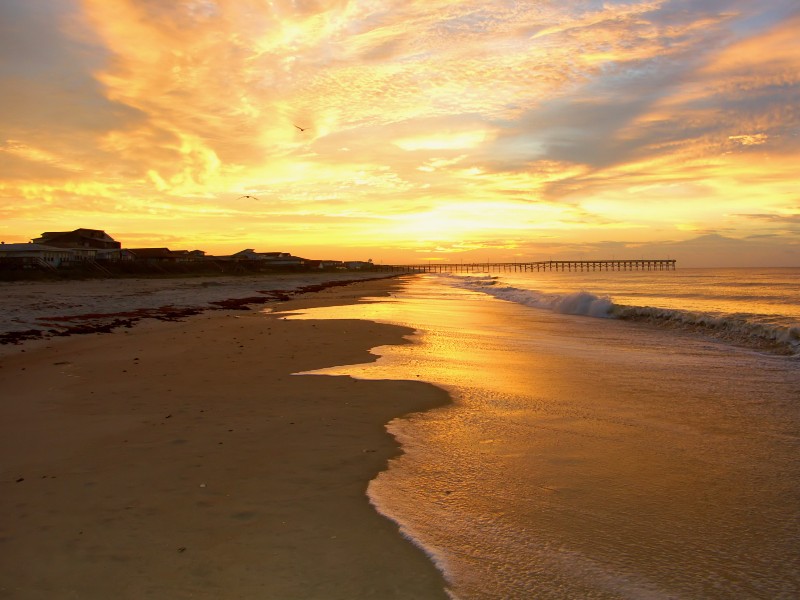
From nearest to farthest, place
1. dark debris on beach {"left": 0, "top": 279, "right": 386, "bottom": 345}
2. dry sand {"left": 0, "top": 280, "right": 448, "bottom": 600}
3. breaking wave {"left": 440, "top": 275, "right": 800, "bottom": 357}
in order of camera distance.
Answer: dry sand {"left": 0, "top": 280, "right": 448, "bottom": 600}, breaking wave {"left": 440, "top": 275, "right": 800, "bottom": 357}, dark debris on beach {"left": 0, "top": 279, "right": 386, "bottom": 345}

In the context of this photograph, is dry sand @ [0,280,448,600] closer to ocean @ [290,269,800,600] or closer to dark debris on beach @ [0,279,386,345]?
ocean @ [290,269,800,600]

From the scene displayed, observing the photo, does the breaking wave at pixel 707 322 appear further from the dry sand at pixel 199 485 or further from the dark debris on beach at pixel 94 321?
the dark debris on beach at pixel 94 321

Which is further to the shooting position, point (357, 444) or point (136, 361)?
point (136, 361)

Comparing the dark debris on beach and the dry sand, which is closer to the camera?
the dry sand

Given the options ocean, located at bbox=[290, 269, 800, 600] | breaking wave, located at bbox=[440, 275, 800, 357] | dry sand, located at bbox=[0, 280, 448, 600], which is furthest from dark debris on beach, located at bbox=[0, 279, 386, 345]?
breaking wave, located at bbox=[440, 275, 800, 357]

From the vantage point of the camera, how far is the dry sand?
359cm

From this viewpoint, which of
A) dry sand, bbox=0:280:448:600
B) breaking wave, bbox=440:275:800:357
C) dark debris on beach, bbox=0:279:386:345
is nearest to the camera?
dry sand, bbox=0:280:448:600

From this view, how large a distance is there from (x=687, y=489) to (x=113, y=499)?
5.03 m

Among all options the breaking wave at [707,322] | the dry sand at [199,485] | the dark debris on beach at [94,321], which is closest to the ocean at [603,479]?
the dry sand at [199,485]

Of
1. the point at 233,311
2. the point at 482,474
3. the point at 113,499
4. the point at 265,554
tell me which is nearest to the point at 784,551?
the point at 482,474

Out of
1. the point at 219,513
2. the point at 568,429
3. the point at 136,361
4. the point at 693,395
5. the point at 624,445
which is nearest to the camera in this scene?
the point at 219,513

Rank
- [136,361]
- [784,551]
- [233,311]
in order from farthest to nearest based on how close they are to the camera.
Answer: [233,311]
[136,361]
[784,551]

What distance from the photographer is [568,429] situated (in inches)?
271

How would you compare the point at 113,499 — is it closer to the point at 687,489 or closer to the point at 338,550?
the point at 338,550
